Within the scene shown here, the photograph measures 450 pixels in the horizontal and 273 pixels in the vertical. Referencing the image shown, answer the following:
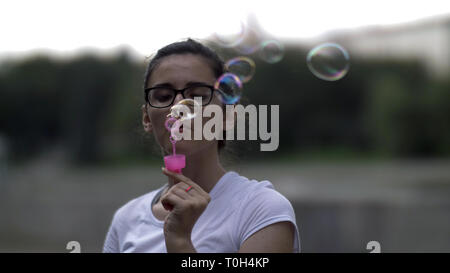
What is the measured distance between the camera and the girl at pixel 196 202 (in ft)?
3.64

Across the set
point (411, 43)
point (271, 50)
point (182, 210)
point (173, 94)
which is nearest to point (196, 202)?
point (182, 210)

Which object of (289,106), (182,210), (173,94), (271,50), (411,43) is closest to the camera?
(182,210)

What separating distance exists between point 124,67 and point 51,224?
13424mm

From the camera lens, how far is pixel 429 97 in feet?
50.3

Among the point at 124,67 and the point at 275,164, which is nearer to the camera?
the point at 275,164

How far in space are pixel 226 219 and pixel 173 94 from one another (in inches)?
14.0

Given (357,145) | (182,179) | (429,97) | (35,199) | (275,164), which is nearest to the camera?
(182,179)

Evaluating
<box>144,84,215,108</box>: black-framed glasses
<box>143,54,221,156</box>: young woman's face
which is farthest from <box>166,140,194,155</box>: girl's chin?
<box>144,84,215,108</box>: black-framed glasses

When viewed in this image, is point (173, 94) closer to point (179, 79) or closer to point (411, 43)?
point (179, 79)

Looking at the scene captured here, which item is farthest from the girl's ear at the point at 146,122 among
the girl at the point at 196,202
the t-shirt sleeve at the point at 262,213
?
the t-shirt sleeve at the point at 262,213

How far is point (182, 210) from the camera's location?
1.07 meters

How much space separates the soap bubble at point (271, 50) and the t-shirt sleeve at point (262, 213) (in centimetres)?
187
